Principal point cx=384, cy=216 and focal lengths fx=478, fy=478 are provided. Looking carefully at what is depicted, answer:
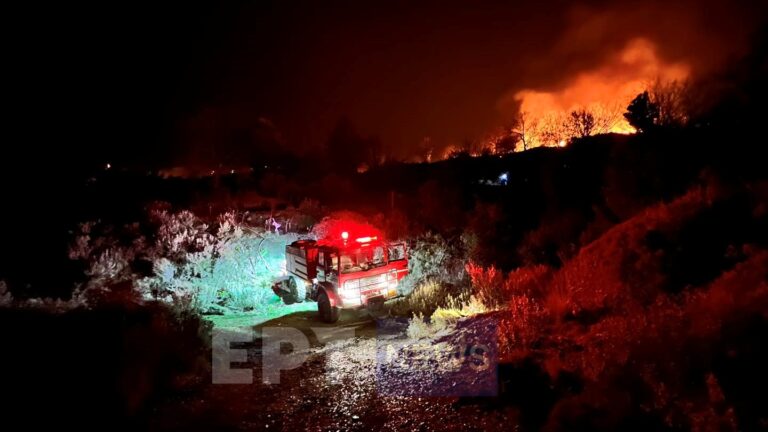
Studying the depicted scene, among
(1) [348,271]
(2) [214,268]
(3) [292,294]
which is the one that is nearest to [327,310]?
(1) [348,271]

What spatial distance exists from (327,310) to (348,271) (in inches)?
40.6

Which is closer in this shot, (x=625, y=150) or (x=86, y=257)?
(x=86, y=257)

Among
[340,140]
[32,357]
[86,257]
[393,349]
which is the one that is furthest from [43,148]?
[340,140]

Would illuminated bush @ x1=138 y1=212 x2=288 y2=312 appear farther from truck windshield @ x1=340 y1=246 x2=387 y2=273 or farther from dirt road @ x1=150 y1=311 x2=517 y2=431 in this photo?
dirt road @ x1=150 y1=311 x2=517 y2=431

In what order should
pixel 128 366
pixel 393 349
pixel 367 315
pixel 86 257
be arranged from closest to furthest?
1. pixel 128 366
2. pixel 393 349
3. pixel 367 315
4. pixel 86 257

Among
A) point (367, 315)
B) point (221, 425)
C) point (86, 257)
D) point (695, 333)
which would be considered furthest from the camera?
point (86, 257)

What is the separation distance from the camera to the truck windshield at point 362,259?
36.6ft

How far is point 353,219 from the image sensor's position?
18562 mm

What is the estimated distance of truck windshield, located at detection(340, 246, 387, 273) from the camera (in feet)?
36.6

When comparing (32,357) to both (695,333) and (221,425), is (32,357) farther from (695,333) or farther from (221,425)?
(695,333)

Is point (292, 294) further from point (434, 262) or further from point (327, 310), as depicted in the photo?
point (434, 262)

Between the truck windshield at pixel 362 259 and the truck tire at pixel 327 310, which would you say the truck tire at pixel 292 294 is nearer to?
the truck tire at pixel 327 310

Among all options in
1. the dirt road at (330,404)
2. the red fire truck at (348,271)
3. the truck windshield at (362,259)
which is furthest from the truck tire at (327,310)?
the dirt road at (330,404)

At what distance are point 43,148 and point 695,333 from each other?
2022 centimetres
